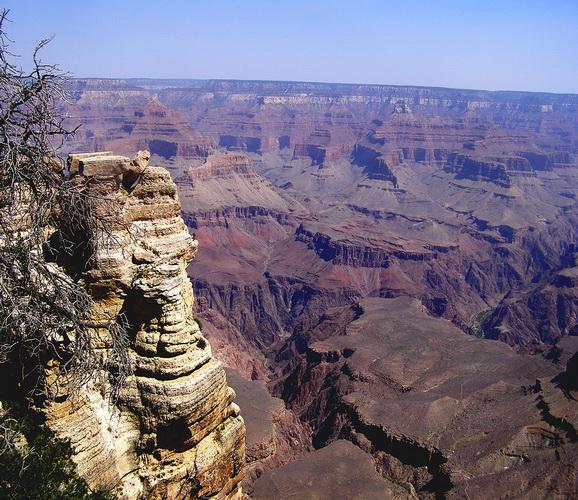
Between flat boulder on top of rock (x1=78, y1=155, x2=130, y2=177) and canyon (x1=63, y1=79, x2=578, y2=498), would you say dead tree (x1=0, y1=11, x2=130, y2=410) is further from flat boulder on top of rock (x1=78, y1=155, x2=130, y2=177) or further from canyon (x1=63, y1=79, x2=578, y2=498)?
flat boulder on top of rock (x1=78, y1=155, x2=130, y2=177)

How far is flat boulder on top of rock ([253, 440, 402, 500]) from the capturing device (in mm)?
30672

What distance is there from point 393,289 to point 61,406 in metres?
Answer: 89.0

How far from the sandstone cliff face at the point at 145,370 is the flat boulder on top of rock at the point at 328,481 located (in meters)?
18.2

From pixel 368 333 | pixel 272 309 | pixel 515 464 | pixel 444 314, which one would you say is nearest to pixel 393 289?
pixel 444 314

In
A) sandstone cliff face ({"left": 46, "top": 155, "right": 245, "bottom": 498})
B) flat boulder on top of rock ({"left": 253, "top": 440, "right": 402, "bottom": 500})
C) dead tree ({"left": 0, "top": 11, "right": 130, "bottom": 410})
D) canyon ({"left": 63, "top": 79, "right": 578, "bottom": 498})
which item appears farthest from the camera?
canyon ({"left": 63, "top": 79, "right": 578, "bottom": 498})

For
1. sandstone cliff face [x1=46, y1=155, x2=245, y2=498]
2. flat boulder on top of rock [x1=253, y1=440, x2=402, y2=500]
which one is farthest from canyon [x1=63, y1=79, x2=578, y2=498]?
sandstone cliff face [x1=46, y1=155, x2=245, y2=498]

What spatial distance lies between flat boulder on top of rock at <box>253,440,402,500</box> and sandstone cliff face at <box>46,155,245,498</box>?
59.8 ft

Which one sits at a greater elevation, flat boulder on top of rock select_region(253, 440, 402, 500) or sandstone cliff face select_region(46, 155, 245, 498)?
sandstone cliff face select_region(46, 155, 245, 498)

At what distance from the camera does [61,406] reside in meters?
11.3

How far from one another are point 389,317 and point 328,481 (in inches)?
1339

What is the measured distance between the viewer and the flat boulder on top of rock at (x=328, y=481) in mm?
30672

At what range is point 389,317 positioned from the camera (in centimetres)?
6394

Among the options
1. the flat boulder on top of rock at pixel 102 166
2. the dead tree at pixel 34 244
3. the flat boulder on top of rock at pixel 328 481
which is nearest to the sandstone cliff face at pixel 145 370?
the flat boulder on top of rock at pixel 102 166

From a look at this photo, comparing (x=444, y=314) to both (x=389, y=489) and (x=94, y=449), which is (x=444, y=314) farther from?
(x=94, y=449)
